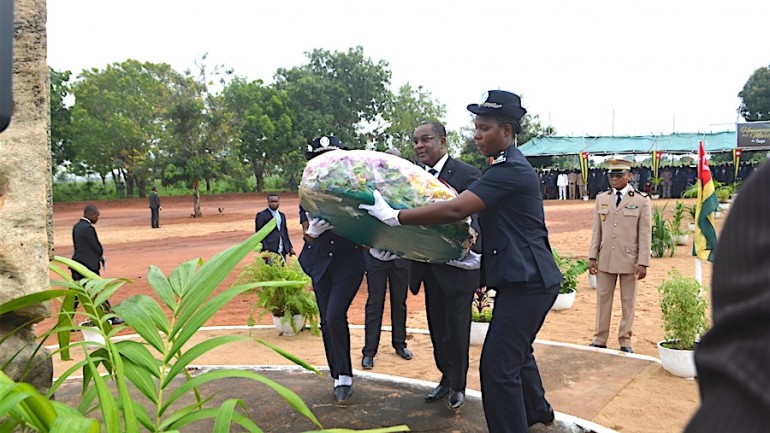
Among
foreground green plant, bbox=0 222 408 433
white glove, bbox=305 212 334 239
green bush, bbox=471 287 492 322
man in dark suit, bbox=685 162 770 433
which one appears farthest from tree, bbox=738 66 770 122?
man in dark suit, bbox=685 162 770 433

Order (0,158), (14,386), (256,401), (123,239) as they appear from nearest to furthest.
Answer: (14,386), (0,158), (256,401), (123,239)

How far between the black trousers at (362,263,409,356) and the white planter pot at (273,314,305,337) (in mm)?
1092

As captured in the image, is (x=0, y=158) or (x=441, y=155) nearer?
(x=0, y=158)

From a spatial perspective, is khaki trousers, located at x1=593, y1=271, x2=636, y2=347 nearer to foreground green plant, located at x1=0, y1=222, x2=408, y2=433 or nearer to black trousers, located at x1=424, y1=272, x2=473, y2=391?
black trousers, located at x1=424, y1=272, x2=473, y2=391

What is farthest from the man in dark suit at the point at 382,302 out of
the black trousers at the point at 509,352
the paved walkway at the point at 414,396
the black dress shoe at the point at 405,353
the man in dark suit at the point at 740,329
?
the man in dark suit at the point at 740,329

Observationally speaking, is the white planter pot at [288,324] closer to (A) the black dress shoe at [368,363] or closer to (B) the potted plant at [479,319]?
(A) the black dress shoe at [368,363]

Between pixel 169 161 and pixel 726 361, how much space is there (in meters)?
29.6

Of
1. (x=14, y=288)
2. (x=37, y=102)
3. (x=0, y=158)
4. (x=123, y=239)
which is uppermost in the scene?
(x=37, y=102)

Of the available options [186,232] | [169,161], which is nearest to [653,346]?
[186,232]

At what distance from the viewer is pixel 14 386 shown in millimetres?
1316

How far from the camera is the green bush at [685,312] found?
16.9 ft

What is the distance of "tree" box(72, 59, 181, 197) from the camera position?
37844 mm

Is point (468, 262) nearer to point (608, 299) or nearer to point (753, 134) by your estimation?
point (608, 299)

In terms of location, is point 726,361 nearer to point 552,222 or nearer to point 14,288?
point 14,288
